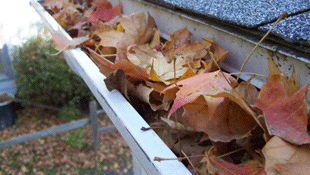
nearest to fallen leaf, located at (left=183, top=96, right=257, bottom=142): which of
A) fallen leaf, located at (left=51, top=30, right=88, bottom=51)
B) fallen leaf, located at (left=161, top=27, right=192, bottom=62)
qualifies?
fallen leaf, located at (left=161, top=27, right=192, bottom=62)

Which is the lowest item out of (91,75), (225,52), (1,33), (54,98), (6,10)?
(54,98)

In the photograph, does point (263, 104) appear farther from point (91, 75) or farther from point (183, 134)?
point (91, 75)

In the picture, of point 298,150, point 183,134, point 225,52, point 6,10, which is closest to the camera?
point 298,150

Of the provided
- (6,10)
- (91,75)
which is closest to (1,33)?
(6,10)

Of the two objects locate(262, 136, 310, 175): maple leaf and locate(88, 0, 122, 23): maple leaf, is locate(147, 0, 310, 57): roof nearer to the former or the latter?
locate(262, 136, 310, 175): maple leaf

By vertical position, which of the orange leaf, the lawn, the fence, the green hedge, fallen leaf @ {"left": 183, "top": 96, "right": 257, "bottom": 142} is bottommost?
the lawn

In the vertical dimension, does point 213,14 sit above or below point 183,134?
above

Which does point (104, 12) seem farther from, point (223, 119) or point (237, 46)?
point (223, 119)

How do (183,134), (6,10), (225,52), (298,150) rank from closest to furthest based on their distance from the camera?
(298,150) < (183,134) < (225,52) < (6,10)
